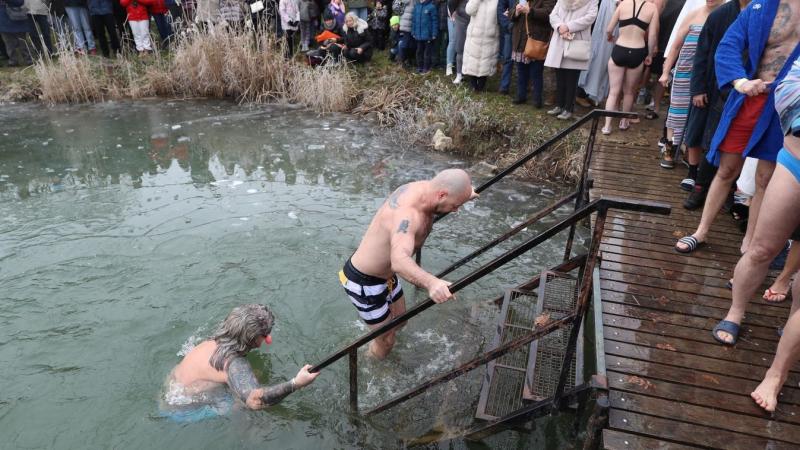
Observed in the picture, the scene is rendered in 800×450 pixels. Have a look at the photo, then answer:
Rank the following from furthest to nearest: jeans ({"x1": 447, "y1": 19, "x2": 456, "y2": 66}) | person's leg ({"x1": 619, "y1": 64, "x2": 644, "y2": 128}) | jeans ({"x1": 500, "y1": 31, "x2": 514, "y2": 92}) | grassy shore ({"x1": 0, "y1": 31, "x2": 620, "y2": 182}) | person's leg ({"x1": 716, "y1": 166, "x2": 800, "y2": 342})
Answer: jeans ({"x1": 447, "y1": 19, "x2": 456, "y2": 66}) < grassy shore ({"x1": 0, "y1": 31, "x2": 620, "y2": 182}) < jeans ({"x1": 500, "y1": 31, "x2": 514, "y2": 92}) < person's leg ({"x1": 619, "y1": 64, "x2": 644, "y2": 128}) < person's leg ({"x1": 716, "y1": 166, "x2": 800, "y2": 342})

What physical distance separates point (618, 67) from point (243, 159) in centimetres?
555

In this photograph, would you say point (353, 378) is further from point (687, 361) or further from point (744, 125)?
point (744, 125)

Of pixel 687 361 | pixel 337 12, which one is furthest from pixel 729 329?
pixel 337 12

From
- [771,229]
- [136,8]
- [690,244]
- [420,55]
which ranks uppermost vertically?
[136,8]

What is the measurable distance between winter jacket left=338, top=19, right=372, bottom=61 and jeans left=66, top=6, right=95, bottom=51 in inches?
213

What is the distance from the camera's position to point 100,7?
10.8 meters

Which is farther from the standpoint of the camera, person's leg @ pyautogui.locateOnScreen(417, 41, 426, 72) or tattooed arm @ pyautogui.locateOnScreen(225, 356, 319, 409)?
person's leg @ pyautogui.locateOnScreen(417, 41, 426, 72)

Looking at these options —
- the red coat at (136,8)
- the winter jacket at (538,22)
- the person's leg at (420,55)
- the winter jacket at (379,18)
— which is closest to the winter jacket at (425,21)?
the person's leg at (420,55)

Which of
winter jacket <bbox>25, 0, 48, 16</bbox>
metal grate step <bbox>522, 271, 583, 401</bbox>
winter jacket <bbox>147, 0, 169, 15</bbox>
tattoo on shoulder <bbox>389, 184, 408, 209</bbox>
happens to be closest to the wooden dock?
metal grate step <bbox>522, 271, 583, 401</bbox>

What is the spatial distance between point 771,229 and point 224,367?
325 cm

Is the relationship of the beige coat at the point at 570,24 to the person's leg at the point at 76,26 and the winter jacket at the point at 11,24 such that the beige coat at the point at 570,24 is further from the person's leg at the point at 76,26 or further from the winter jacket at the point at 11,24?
the winter jacket at the point at 11,24

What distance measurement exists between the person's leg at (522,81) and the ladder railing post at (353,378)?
21.6 ft

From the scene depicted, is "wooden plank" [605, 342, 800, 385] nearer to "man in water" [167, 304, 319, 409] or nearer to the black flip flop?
the black flip flop

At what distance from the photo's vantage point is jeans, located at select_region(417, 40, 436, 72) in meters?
10.3
